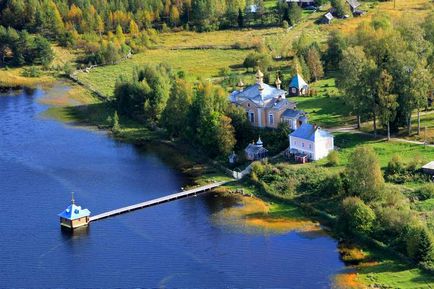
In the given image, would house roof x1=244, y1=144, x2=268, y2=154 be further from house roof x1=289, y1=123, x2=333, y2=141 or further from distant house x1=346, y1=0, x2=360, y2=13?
distant house x1=346, y1=0, x2=360, y2=13

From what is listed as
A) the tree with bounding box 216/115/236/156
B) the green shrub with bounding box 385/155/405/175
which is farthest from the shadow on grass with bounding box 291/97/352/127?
the green shrub with bounding box 385/155/405/175

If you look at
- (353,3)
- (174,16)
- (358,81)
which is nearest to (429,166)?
(358,81)

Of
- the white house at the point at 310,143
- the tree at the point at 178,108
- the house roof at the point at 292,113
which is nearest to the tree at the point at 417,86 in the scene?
the white house at the point at 310,143

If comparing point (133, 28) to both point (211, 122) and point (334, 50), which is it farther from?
point (211, 122)

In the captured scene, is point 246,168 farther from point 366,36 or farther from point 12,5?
point 12,5

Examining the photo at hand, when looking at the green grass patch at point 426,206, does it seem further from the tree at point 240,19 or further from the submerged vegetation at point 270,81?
the tree at point 240,19

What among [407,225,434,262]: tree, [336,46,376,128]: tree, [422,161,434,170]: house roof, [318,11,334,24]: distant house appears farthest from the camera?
[318,11,334,24]: distant house

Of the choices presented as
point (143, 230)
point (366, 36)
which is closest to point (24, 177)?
point (143, 230)
